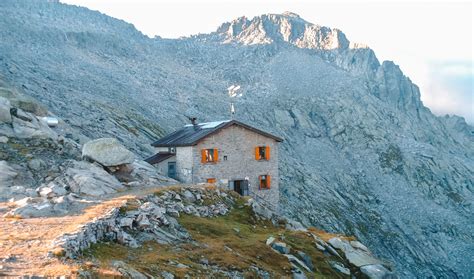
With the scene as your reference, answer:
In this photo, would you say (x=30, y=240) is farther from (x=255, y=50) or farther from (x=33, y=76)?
(x=255, y=50)

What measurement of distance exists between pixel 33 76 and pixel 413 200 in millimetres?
80978

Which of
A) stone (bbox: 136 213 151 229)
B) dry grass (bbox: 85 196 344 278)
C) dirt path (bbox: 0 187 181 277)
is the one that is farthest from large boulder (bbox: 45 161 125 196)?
stone (bbox: 136 213 151 229)

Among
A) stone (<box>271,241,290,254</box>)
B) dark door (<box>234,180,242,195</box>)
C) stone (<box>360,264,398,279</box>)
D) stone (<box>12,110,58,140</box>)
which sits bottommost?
stone (<box>360,264,398,279</box>)

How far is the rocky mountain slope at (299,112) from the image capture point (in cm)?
8295

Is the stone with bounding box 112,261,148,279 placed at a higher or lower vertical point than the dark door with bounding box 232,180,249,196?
lower

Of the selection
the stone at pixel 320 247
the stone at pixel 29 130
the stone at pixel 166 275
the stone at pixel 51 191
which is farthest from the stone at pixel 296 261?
the stone at pixel 29 130

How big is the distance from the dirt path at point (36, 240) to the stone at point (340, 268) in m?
13.7

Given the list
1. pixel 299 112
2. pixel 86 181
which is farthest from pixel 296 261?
pixel 299 112

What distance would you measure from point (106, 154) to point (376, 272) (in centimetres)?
2152

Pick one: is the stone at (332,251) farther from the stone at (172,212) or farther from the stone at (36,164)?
the stone at (36,164)

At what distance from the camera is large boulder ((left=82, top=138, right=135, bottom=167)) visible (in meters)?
37.2

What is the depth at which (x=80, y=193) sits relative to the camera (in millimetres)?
30375

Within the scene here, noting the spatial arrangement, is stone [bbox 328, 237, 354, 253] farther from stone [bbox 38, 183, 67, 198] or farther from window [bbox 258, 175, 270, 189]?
stone [bbox 38, 183, 67, 198]

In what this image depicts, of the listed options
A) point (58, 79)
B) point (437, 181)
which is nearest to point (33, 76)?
point (58, 79)
